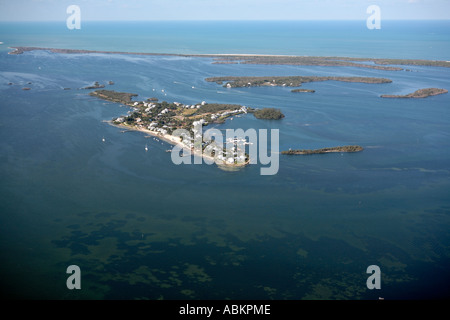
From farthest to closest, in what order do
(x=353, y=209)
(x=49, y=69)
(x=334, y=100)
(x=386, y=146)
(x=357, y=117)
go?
(x=49, y=69) → (x=334, y=100) → (x=357, y=117) → (x=386, y=146) → (x=353, y=209)

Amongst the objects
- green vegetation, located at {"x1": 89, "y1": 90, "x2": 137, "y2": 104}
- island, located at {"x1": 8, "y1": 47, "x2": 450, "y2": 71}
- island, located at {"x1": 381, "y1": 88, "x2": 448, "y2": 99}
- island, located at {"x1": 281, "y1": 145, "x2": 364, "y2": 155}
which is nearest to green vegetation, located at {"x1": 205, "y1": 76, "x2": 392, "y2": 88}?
island, located at {"x1": 381, "y1": 88, "x2": 448, "y2": 99}

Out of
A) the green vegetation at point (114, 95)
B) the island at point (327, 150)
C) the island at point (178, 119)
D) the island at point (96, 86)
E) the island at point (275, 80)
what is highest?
the island at point (275, 80)

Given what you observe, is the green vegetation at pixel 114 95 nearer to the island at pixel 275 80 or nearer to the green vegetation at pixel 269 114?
the island at pixel 275 80

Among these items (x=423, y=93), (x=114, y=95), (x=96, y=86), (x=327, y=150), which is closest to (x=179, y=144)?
(x=327, y=150)

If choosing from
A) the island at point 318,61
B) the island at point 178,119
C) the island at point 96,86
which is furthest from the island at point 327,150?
the island at point 318,61

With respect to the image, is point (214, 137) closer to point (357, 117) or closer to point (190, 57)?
point (357, 117)
